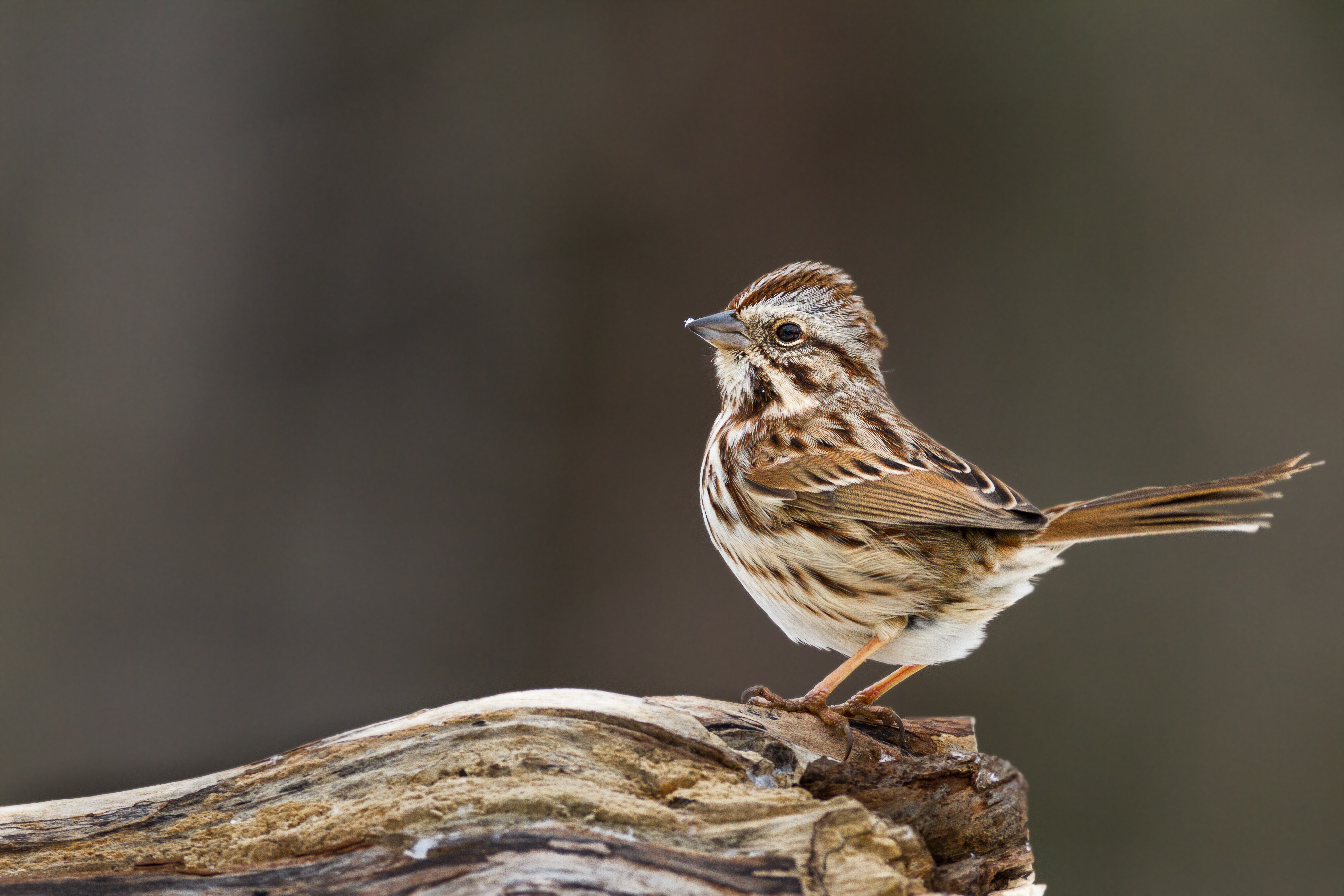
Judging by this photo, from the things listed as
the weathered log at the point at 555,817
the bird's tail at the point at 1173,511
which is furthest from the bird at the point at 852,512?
the weathered log at the point at 555,817

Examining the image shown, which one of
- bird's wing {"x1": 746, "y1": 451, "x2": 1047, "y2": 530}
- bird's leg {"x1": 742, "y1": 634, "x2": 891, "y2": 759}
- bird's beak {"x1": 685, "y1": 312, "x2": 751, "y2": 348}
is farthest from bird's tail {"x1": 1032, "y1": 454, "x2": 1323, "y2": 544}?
bird's beak {"x1": 685, "y1": 312, "x2": 751, "y2": 348}

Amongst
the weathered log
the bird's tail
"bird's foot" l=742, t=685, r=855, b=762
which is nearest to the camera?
the weathered log

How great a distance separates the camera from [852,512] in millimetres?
3697

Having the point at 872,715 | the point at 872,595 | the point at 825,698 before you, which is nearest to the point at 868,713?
the point at 872,715

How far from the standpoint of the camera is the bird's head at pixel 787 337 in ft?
14.0

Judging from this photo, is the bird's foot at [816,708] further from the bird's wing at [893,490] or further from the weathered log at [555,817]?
the bird's wing at [893,490]

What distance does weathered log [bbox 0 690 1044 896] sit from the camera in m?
2.55

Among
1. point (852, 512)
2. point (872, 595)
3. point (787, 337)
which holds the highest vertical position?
point (787, 337)

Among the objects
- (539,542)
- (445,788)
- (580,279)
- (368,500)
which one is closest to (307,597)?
(368,500)

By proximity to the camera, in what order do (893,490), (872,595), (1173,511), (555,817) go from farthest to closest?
1. (893,490)
2. (872,595)
3. (1173,511)
4. (555,817)

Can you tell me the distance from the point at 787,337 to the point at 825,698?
1.46 meters

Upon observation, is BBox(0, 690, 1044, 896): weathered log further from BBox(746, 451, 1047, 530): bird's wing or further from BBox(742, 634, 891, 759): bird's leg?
BBox(746, 451, 1047, 530): bird's wing

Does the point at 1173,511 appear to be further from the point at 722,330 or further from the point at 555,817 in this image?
the point at 555,817

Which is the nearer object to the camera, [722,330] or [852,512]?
[852,512]
